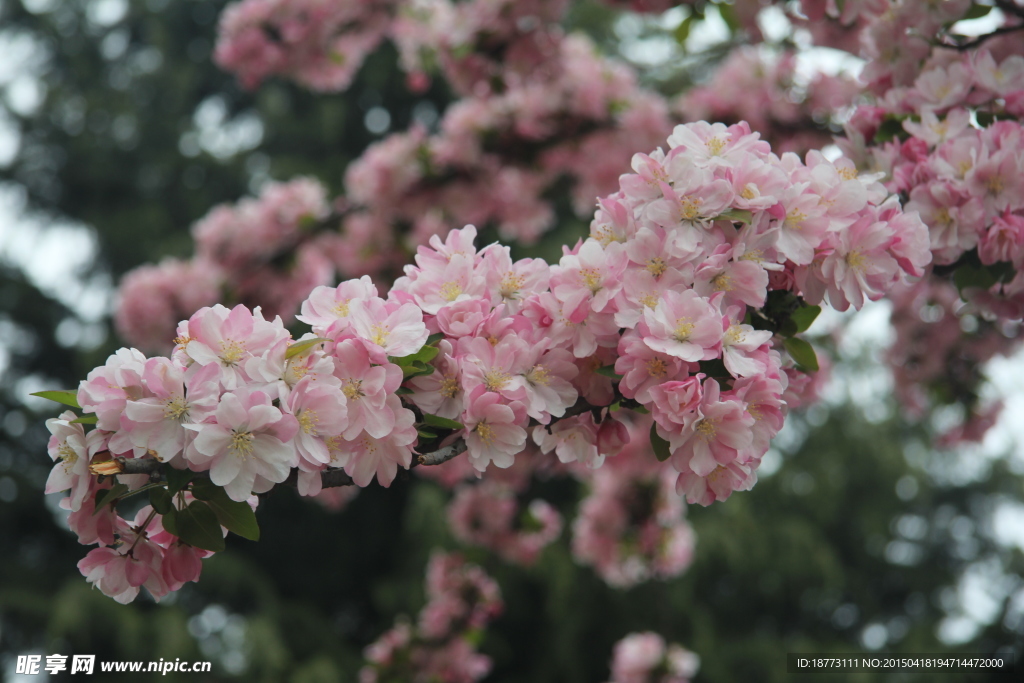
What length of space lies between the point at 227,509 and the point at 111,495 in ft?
0.42

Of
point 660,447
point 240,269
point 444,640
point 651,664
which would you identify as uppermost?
point 660,447

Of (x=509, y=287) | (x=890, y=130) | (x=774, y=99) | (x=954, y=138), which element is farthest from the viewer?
(x=774, y=99)

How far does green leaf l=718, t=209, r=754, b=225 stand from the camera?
96 cm

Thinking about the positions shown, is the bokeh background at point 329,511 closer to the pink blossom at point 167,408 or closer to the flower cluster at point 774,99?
the flower cluster at point 774,99

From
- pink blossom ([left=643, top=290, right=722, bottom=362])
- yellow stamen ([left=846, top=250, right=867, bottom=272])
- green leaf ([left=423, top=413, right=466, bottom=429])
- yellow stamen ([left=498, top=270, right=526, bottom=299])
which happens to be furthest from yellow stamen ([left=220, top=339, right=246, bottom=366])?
yellow stamen ([left=846, top=250, right=867, bottom=272])

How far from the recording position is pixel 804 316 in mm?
1053

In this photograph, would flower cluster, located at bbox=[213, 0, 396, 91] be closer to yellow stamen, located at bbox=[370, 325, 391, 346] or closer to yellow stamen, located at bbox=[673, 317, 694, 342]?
yellow stamen, located at bbox=[370, 325, 391, 346]

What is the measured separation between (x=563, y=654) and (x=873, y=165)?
3.74 m

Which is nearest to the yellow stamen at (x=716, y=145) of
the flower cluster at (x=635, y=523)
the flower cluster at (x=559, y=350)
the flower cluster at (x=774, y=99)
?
the flower cluster at (x=559, y=350)

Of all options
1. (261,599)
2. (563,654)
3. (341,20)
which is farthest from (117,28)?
(563,654)

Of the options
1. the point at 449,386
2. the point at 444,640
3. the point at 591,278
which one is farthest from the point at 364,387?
the point at 444,640

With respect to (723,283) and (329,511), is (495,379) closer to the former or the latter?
(723,283)

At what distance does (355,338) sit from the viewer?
0.85m

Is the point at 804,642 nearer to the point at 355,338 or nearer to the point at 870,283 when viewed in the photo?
the point at 870,283
